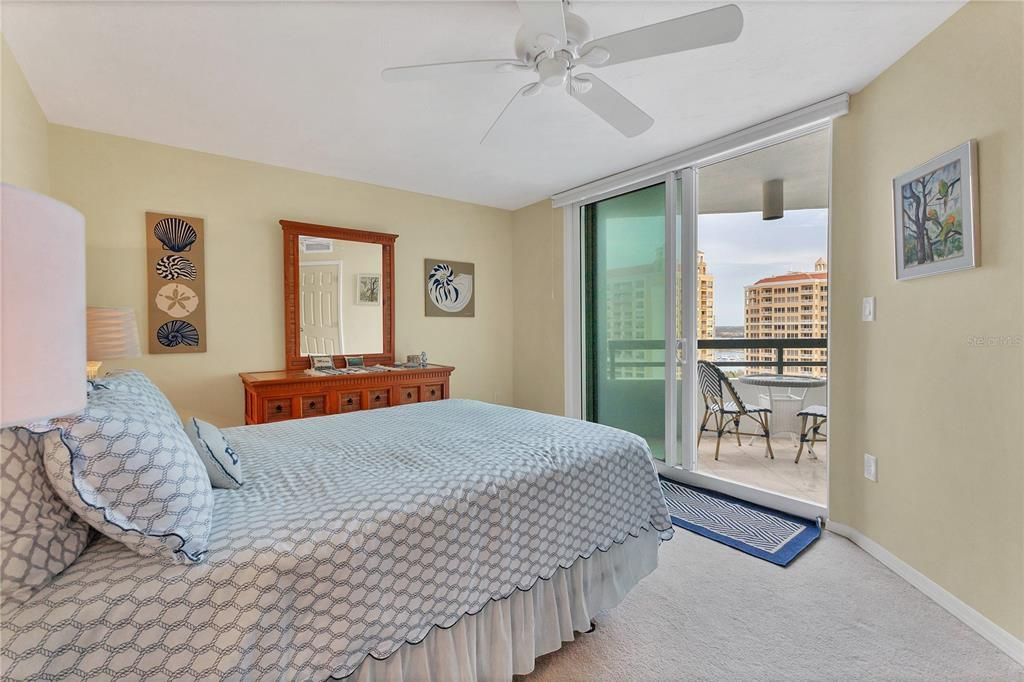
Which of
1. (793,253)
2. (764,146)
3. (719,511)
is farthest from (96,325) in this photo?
(793,253)

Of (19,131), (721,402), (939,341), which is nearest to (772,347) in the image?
(721,402)

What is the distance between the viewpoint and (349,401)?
10.8 feet

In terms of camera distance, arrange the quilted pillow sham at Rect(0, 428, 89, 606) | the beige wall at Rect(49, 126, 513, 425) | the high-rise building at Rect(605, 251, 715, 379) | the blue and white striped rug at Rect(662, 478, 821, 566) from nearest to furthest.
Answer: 1. the quilted pillow sham at Rect(0, 428, 89, 606)
2. the blue and white striped rug at Rect(662, 478, 821, 566)
3. the beige wall at Rect(49, 126, 513, 425)
4. the high-rise building at Rect(605, 251, 715, 379)

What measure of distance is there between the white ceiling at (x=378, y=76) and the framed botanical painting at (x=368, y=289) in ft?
3.13

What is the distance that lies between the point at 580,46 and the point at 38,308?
1697 mm

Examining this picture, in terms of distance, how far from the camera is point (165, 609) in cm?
90

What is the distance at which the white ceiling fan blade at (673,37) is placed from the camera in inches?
53.1

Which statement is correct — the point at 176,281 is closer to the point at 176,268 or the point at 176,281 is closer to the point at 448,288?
the point at 176,268

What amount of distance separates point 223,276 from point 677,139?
3305 millimetres

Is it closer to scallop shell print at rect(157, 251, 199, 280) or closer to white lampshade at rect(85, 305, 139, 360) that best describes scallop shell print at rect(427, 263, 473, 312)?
scallop shell print at rect(157, 251, 199, 280)

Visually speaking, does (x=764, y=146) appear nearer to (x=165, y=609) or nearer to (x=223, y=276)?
(x=165, y=609)

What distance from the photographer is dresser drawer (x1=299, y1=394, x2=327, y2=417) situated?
10.1 feet

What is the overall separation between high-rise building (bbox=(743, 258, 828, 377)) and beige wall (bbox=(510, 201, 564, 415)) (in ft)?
6.32

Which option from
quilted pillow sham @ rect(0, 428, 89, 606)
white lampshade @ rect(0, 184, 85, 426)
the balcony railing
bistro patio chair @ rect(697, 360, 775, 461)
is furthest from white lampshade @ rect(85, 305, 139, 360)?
the balcony railing
